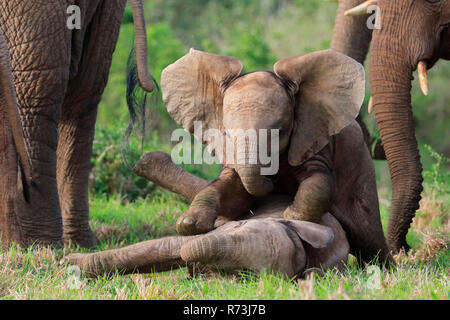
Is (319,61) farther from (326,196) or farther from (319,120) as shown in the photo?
(326,196)

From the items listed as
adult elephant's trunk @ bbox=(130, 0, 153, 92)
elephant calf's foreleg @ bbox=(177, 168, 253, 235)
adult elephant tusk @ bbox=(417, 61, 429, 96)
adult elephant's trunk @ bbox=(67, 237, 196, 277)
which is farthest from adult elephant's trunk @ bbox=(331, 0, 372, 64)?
adult elephant's trunk @ bbox=(67, 237, 196, 277)

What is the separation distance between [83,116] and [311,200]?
1.91 meters

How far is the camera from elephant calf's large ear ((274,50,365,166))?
12.4ft

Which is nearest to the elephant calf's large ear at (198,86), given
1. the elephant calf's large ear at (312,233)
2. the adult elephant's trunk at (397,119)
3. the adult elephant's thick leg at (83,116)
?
the elephant calf's large ear at (312,233)

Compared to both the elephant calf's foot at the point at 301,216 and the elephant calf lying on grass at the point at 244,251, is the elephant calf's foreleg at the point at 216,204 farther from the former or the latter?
the elephant calf's foot at the point at 301,216

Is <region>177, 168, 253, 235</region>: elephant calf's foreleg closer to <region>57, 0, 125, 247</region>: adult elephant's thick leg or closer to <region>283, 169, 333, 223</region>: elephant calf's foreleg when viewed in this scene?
<region>283, 169, 333, 223</region>: elephant calf's foreleg

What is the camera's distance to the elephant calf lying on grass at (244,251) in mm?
3145

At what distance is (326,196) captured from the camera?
3.60 metres

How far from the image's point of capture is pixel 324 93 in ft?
12.6

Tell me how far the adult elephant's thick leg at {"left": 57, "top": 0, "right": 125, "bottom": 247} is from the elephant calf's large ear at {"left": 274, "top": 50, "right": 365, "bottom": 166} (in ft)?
4.98

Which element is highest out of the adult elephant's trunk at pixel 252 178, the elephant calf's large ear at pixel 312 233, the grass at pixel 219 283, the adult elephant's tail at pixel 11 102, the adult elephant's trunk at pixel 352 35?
the adult elephant's trunk at pixel 352 35

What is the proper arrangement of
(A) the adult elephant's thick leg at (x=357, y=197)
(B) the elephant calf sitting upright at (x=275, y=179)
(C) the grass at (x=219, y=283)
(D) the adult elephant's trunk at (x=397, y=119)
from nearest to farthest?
(C) the grass at (x=219, y=283) → (B) the elephant calf sitting upright at (x=275, y=179) → (A) the adult elephant's thick leg at (x=357, y=197) → (D) the adult elephant's trunk at (x=397, y=119)

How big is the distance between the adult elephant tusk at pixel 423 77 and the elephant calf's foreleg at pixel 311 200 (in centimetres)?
108
